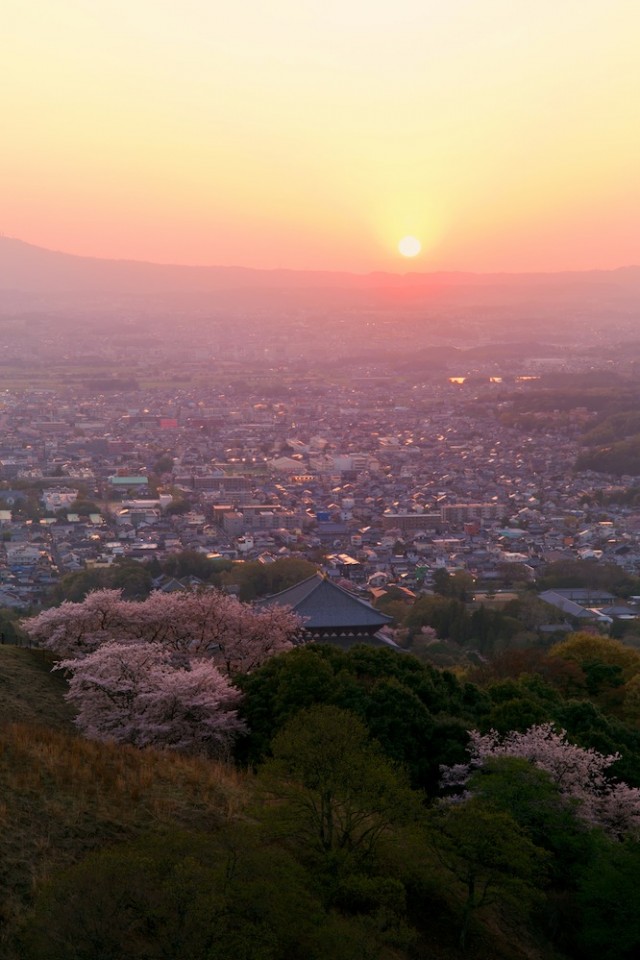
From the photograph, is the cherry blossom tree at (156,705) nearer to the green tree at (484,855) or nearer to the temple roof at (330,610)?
the green tree at (484,855)

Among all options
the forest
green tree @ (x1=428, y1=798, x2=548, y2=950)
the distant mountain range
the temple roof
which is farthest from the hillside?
the distant mountain range

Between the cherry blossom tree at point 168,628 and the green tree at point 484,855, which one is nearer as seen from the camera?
the green tree at point 484,855

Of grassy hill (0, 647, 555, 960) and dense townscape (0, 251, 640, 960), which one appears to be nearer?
grassy hill (0, 647, 555, 960)

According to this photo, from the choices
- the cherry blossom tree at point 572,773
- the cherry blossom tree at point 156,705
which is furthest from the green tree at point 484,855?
the cherry blossom tree at point 156,705

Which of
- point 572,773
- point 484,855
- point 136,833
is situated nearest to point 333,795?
point 484,855

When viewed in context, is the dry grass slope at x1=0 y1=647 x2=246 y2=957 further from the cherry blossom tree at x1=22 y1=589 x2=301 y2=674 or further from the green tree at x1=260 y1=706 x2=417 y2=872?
the cherry blossom tree at x1=22 y1=589 x2=301 y2=674

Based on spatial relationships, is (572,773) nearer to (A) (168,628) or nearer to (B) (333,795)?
(B) (333,795)

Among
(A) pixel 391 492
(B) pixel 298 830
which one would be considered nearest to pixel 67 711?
(B) pixel 298 830
